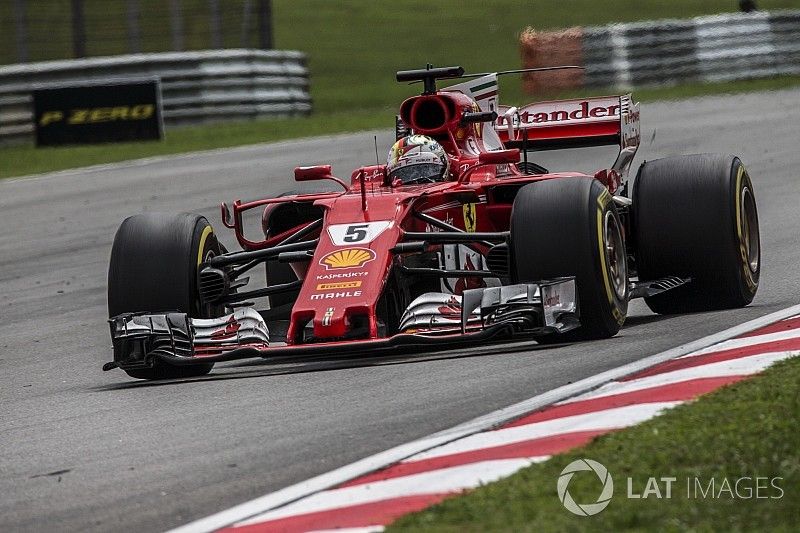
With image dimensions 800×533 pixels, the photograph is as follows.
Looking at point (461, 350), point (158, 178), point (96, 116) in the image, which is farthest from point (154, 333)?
point (96, 116)

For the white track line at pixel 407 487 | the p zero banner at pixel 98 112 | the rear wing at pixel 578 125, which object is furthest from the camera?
the p zero banner at pixel 98 112

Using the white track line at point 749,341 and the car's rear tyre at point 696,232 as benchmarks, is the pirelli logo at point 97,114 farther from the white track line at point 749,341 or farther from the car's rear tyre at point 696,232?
the white track line at point 749,341

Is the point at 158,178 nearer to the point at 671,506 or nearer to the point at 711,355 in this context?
the point at 711,355

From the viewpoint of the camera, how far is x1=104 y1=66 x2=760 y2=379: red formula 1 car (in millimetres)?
8148

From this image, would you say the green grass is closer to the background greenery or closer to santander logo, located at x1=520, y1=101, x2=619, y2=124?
santander logo, located at x1=520, y1=101, x2=619, y2=124

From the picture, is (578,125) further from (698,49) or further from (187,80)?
(698,49)

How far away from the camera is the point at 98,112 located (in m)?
23.5

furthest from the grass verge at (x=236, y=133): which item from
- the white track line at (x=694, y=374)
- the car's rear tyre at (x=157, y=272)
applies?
the white track line at (x=694, y=374)

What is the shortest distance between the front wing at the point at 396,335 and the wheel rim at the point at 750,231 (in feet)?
6.29

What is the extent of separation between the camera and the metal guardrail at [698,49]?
89.9ft

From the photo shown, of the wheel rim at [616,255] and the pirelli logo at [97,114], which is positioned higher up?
the wheel rim at [616,255]

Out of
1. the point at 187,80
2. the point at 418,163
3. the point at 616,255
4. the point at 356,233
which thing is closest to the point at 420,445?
the point at 356,233

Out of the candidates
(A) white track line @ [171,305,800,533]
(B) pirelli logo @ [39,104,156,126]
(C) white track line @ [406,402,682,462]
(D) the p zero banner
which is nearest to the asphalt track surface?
(A) white track line @ [171,305,800,533]

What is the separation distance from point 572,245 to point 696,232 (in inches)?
56.2
